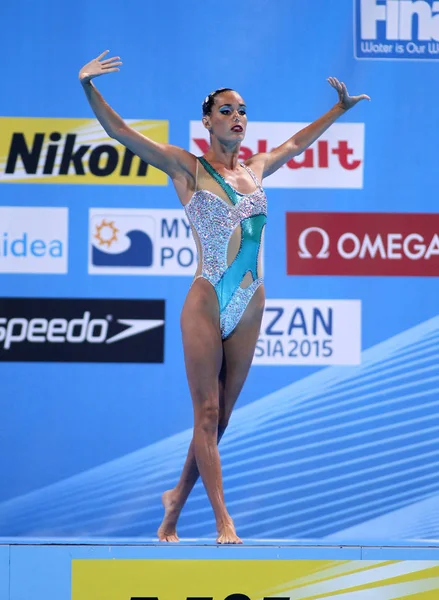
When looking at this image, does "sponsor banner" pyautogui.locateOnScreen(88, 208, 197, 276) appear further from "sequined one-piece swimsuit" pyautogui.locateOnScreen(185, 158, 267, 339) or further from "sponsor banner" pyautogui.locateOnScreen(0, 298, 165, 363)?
"sequined one-piece swimsuit" pyautogui.locateOnScreen(185, 158, 267, 339)

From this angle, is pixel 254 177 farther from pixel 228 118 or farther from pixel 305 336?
pixel 305 336

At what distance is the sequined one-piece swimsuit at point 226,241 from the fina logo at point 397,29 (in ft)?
7.45

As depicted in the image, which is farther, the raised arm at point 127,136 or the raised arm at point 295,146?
the raised arm at point 295,146

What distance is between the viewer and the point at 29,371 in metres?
5.66

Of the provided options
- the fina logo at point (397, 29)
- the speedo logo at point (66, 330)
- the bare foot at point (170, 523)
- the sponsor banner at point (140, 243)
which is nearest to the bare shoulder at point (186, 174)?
the bare foot at point (170, 523)

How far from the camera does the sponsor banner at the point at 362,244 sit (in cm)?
577

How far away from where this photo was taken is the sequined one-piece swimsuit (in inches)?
150

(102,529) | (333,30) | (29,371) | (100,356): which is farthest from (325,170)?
(102,529)

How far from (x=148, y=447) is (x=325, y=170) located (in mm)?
1855

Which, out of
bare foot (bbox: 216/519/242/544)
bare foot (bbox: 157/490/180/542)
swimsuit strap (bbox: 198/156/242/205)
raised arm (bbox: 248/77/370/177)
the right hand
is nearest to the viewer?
bare foot (bbox: 216/519/242/544)

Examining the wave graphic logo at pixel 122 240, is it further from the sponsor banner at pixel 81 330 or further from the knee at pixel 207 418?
the knee at pixel 207 418

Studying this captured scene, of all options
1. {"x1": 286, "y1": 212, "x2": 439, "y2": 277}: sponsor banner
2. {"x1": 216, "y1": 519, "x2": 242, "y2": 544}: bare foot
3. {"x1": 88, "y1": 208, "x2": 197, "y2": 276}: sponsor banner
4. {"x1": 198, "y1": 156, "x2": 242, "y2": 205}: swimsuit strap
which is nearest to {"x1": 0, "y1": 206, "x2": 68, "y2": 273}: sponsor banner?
{"x1": 88, "y1": 208, "x2": 197, "y2": 276}: sponsor banner

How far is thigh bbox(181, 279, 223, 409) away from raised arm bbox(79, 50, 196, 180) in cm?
46

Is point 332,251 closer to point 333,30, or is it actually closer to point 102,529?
point 333,30
